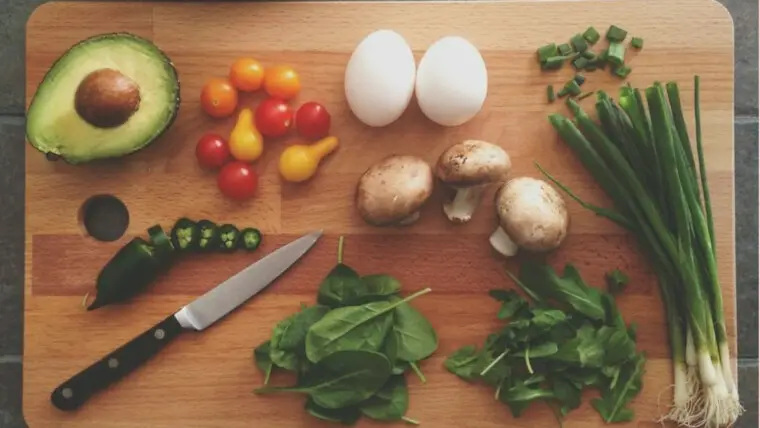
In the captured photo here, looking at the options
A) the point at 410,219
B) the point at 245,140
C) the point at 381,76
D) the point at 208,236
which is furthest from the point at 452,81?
the point at 208,236

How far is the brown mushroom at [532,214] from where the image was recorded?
1.20 m

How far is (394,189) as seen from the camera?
1.21m

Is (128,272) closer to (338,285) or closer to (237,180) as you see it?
(237,180)

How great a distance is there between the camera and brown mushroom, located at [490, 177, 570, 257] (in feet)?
3.95

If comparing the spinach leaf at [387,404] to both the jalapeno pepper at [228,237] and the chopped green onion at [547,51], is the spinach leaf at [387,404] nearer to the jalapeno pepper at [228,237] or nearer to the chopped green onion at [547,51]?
the jalapeno pepper at [228,237]

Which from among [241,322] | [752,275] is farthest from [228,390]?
[752,275]

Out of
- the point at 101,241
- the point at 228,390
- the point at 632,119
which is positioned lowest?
the point at 228,390

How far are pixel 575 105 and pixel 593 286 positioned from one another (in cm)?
29

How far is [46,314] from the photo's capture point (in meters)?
1.31

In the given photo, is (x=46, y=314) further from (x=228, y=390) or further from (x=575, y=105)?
(x=575, y=105)

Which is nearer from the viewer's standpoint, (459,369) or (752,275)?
(459,369)

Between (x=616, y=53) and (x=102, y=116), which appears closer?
(x=102, y=116)

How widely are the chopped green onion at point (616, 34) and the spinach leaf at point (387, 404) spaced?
634mm

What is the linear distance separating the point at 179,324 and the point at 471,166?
51cm
